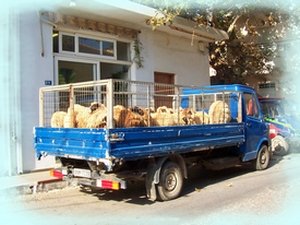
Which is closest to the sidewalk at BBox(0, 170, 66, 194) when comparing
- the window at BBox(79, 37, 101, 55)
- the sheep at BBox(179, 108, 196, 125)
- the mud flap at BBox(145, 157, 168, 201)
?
the mud flap at BBox(145, 157, 168, 201)

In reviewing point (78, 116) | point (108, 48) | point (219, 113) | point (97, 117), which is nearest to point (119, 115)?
point (97, 117)

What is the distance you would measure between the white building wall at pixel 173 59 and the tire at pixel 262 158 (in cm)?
456

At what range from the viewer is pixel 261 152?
11266mm

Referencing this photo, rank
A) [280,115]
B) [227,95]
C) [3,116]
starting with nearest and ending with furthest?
[3,116] → [227,95] → [280,115]

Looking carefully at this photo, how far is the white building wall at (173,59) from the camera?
13.9m

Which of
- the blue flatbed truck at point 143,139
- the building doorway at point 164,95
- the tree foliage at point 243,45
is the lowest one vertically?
the blue flatbed truck at point 143,139

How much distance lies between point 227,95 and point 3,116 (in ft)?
17.4

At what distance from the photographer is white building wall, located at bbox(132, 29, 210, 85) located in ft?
45.5

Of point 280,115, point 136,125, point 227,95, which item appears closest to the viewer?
point 136,125

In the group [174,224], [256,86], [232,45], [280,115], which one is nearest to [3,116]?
[174,224]

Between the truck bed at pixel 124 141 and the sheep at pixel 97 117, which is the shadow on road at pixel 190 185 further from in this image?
the sheep at pixel 97 117

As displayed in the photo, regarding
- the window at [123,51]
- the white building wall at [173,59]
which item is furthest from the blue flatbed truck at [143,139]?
the white building wall at [173,59]

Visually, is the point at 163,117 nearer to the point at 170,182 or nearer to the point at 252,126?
the point at 170,182

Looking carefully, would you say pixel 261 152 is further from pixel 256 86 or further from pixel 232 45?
pixel 256 86
